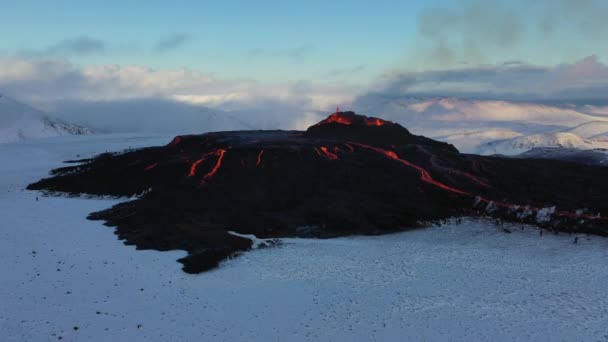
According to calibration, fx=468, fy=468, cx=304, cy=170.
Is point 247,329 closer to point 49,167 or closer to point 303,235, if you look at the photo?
point 303,235

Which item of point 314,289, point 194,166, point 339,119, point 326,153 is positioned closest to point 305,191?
point 326,153

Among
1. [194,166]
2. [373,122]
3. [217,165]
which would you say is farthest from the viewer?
[373,122]

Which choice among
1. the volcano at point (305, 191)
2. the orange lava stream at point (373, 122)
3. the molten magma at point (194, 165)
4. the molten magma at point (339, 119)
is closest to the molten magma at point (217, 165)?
the volcano at point (305, 191)

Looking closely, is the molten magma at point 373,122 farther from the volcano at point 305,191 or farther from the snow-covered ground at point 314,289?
the snow-covered ground at point 314,289

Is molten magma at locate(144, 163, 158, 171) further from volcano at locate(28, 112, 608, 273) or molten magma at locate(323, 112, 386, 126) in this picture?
molten magma at locate(323, 112, 386, 126)

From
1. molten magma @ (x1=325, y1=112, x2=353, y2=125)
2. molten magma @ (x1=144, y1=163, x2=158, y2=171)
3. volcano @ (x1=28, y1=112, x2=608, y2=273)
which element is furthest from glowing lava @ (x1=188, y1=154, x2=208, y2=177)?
molten magma @ (x1=325, y1=112, x2=353, y2=125)

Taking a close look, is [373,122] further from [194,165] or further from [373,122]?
[194,165]

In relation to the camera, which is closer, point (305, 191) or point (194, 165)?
point (305, 191)
